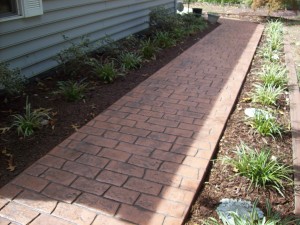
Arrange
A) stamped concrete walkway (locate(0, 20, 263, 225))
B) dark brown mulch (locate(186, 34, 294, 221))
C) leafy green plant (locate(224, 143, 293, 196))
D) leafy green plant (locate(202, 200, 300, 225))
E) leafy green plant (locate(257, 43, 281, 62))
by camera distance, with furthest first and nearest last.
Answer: leafy green plant (locate(257, 43, 281, 62)) → leafy green plant (locate(224, 143, 293, 196)) → dark brown mulch (locate(186, 34, 294, 221)) → stamped concrete walkway (locate(0, 20, 263, 225)) → leafy green plant (locate(202, 200, 300, 225))

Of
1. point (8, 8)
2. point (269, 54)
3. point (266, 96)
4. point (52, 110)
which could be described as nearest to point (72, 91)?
point (52, 110)

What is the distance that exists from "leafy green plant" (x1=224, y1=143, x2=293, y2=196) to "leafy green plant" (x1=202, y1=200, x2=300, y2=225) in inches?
12.3

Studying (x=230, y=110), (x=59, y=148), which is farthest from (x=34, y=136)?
(x=230, y=110)

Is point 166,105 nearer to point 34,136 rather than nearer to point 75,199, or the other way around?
point 34,136

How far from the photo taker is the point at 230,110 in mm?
4121

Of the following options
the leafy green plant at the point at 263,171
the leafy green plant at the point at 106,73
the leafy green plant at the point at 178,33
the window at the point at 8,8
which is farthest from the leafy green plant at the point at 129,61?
the leafy green plant at the point at 263,171

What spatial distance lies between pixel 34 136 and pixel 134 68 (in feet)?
8.70

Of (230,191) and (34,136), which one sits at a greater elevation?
(34,136)

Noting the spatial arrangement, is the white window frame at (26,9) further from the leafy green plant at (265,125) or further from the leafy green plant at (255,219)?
the leafy green plant at (255,219)

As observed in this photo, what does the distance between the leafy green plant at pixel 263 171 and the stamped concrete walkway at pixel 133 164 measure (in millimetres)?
344

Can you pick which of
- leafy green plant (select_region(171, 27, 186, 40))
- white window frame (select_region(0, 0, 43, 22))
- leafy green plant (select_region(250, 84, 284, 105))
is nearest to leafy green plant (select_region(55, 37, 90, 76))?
white window frame (select_region(0, 0, 43, 22))

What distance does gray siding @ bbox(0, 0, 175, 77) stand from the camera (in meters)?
4.32

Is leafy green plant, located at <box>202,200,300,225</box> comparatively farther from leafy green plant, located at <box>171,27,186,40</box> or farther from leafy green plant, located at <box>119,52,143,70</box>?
leafy green plant, located at <box>171,27,186,40</box>

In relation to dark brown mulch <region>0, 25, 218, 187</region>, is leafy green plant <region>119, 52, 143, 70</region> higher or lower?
higher
